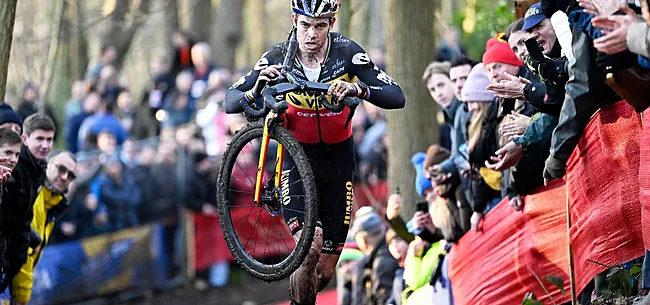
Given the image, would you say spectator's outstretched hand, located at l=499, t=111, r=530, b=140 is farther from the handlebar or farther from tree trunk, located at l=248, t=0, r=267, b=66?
tree trunk, located at l=248, t=0, r=267, b=66

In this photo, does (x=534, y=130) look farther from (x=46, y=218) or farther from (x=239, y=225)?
(x=239, y=225)

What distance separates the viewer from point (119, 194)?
16.1 metres

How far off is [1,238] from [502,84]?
4228 mm

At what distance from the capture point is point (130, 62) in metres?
40.2

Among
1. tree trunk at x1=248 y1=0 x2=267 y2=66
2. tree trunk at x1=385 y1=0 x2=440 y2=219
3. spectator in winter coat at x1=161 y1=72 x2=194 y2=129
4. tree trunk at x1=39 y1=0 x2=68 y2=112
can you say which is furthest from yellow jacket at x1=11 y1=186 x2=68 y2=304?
tree trunk at x1=248 y1=0 x2=267 y2=66

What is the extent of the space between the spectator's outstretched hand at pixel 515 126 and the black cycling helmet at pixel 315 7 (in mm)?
1368

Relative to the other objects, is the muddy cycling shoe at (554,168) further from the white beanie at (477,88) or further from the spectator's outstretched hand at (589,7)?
the white beanie at (477,88)

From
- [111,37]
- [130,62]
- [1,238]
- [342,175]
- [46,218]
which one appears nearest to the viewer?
[342,175]

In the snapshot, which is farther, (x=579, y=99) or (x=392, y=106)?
(x=392, y=106)

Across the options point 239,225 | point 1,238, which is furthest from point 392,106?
point 239,225

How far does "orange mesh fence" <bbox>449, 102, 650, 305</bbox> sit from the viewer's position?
22.0 ft

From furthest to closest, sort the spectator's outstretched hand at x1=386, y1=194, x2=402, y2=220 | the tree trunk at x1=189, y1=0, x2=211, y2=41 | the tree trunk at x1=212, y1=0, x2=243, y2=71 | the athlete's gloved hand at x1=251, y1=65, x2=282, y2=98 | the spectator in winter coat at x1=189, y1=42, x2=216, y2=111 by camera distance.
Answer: the tree trunk at x1=189, y1=0, x2=211, y2=41, the tree trunk at x1=212, y1=0, x2=243, y2=71, the spectator in winter coat at x1=189, y1=42, x2=216, y2=111, the spectator's outstretched hand at x1=386, y1=194, x2=402, y2=220, the athlete's gloved hand at x1=251, y1=65, x2=282, y2=98

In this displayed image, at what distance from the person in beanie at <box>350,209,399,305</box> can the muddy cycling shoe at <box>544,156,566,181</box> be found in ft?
11.6

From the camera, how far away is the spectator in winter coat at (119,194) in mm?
15898
